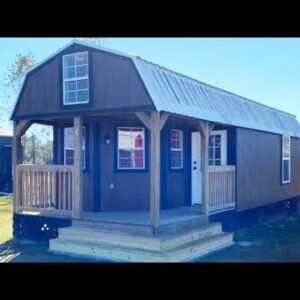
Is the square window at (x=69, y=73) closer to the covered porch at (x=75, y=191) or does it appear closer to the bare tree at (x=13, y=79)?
the covered porch at (x=75, y=191)

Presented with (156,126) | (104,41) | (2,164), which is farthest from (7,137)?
(156,126)

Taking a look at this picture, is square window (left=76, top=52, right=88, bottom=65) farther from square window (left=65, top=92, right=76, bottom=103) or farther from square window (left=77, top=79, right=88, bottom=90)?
square window (left=65, top=92, right=76, bottom=103)

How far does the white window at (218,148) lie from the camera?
11641mm

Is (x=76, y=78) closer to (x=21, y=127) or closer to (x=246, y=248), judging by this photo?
(x=21, y=127)

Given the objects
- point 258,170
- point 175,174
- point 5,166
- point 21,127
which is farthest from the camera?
point 5,166

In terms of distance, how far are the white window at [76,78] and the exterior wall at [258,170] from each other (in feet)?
15.8

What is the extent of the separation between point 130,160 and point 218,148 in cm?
283

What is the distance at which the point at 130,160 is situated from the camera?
418 inches

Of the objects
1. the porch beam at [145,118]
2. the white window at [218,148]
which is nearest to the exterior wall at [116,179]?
the white window at [218,148]

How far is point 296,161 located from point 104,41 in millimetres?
12561

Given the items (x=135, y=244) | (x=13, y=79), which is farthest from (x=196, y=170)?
(x=13, y=79)
